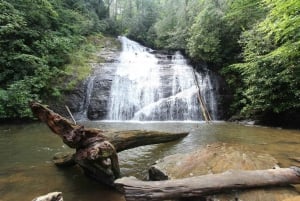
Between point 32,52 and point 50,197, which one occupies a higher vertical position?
point 32,52

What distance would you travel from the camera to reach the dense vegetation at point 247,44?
8969 mm

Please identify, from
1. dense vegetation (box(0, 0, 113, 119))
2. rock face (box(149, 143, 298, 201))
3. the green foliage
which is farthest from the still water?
dense vegetation (box(0, 0, 113, 119))

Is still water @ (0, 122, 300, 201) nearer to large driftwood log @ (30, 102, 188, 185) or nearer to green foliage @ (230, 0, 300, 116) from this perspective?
large driftwood log @ (30, 102, 188, 185)

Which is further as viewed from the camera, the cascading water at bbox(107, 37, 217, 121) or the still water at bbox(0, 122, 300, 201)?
the cascading water at bbox(107, 37, 217, 121)

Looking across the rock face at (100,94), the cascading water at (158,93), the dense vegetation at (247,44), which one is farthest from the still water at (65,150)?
the cascading water at (158,93)

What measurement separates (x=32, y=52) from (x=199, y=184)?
13398 mm

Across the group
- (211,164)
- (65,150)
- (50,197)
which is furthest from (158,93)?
(50,197)

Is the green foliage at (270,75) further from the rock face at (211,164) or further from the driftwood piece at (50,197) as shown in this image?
the driftwood piece at (50,197)

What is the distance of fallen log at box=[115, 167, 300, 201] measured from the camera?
2990 millimetres

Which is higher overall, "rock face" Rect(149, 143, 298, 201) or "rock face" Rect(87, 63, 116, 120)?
"rock face" Rect(87, 63, 116, 120)

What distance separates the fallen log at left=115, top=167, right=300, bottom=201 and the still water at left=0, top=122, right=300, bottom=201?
87 cm

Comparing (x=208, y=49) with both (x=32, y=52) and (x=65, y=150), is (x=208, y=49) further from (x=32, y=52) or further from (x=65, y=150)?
(x=65, y=150)

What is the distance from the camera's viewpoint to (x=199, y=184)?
3.11 meters

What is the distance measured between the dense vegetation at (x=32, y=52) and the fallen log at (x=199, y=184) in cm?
1010
